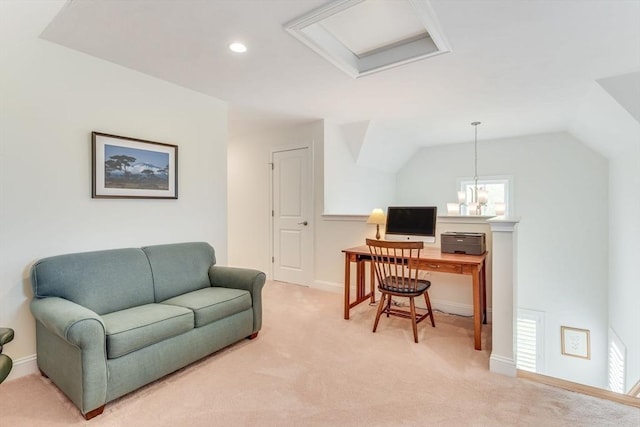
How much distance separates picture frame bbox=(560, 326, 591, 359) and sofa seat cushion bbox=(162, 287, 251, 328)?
4.81 m

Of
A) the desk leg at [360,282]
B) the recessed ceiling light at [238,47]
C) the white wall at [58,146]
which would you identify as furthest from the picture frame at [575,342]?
the recessed ceiling light at [238,47]

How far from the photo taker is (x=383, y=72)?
9.16 ft

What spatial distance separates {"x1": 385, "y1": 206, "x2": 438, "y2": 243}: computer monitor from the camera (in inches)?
129

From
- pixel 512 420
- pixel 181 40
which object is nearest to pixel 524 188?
pixel 512 420

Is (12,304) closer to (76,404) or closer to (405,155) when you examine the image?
(76,404)

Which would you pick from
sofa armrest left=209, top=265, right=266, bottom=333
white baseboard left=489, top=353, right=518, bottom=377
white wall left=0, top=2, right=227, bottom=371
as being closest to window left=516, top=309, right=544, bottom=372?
white baseboard left=489, top=353, right=518, bottom=377

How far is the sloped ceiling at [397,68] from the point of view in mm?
1929

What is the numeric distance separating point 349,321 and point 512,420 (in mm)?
1607

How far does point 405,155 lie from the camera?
5941 mm

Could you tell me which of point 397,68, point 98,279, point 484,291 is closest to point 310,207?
point 397,68

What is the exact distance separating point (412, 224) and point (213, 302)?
7.04 ft

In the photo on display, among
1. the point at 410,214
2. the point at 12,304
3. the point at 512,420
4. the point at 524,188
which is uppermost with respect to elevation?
the point at 524,188

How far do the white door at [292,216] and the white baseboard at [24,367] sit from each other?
2.83 m

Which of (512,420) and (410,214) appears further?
(410,214)
